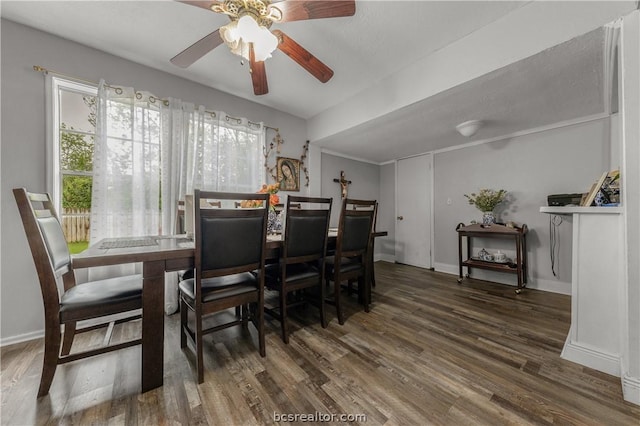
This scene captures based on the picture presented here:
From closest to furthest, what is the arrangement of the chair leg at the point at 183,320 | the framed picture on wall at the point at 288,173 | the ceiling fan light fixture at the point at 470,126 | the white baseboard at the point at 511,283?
the chair leg at the point at 183,320
the ceiling fan light fixture at the point at 470,126
the white baseboard at the point at 511,283
the framed picture on wall at the point at 288,173

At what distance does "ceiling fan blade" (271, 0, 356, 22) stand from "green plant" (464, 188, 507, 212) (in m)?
3.04

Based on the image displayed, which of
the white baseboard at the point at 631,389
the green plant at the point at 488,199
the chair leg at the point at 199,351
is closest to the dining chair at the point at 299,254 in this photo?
the chair leg at the point at 199,351

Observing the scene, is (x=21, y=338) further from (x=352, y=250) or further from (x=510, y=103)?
(x=510, y=103)

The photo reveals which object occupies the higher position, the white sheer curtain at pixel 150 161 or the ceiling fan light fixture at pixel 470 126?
the ceiling fan light fixture at pixel 470 126

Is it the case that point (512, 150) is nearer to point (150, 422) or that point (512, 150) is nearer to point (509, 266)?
point (509, 266)

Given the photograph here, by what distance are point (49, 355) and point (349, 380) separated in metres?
1.63

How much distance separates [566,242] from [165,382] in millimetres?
4258

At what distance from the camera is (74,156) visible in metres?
2.11

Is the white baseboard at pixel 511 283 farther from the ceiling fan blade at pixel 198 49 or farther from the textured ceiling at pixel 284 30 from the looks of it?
the ceiling fan blade at pixel 198 49

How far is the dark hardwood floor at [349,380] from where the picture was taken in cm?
117

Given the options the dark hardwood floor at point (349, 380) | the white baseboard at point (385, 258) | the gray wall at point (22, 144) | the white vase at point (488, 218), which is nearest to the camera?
the dark hardwood floor at point (349, 380)

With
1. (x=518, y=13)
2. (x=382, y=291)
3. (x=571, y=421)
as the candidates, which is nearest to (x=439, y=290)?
(x=382, y=291)

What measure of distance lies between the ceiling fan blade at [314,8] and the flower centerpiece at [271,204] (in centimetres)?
117

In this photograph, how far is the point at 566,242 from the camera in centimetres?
289
